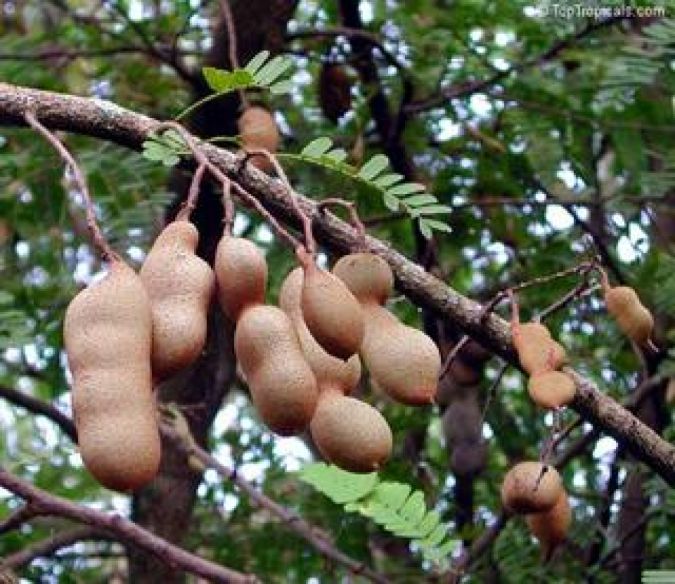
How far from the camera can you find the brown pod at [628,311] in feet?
5.63

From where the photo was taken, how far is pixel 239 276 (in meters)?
1.42

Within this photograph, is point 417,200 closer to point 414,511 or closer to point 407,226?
point 414,511

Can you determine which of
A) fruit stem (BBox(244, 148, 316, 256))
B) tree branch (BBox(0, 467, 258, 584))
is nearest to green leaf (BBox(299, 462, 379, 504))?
tree branch (BBox(0, 467, 258, 584))

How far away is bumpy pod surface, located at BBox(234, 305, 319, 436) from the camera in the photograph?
51.7 inches

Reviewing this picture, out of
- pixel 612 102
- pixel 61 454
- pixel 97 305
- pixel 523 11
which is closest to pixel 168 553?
pixel 61 454

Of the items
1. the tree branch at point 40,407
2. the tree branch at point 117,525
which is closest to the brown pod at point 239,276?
the tree branch at point 117,525

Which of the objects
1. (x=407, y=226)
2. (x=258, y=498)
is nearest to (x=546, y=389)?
(x=258, y=498)

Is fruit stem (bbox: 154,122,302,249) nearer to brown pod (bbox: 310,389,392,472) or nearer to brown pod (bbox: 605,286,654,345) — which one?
brown pod (bbox: 310,389,392,472)

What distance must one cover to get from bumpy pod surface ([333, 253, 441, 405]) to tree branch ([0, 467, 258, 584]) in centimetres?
65

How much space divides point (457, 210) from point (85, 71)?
3.54 feet

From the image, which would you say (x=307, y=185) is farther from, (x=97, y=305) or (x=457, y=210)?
(x=97, y=305)

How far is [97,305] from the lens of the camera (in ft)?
4.37

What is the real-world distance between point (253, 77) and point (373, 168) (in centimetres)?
18

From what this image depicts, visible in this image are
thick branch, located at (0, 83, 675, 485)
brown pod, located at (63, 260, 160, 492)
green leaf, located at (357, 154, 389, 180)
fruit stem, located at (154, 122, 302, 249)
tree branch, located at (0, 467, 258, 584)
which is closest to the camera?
brown pod, located at (63, 260, 160, 492)
